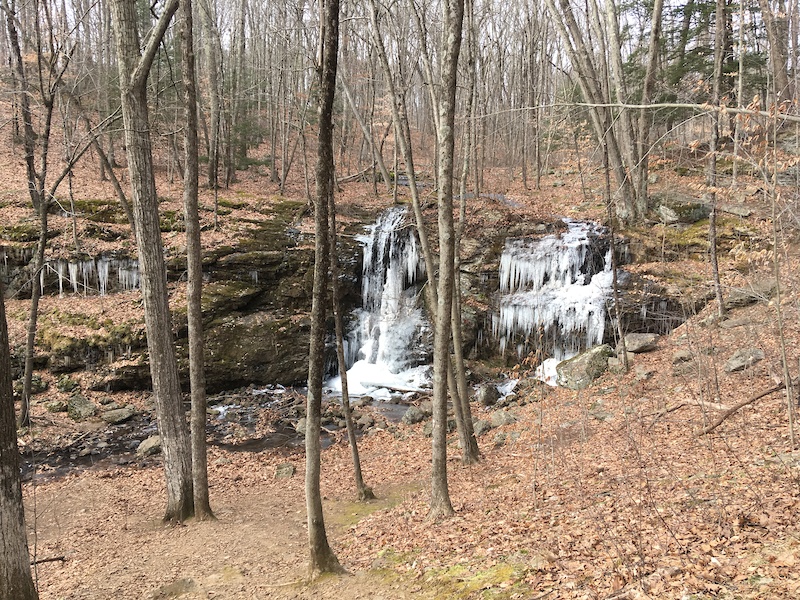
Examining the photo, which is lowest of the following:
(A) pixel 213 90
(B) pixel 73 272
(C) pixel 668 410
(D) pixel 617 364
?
(D) pixel 617 364

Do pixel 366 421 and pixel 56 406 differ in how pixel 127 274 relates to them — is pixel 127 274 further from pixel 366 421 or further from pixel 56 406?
pixel 366 421

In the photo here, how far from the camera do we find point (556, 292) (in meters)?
14.7

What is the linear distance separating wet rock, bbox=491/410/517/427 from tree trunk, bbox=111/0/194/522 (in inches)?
233

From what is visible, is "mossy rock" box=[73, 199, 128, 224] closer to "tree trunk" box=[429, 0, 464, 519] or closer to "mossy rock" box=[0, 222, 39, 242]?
"mossy rock" box=[0, 222, 39, 242]

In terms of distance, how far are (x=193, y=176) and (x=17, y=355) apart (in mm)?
9162

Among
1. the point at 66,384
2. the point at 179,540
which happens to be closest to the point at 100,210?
the point at 66,384

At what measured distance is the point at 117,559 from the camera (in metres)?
6.18

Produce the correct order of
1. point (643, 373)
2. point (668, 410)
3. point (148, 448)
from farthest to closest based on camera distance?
point (148, 448) < point (643, 373) < point (668, 410)

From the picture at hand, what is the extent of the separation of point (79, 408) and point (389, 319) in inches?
339

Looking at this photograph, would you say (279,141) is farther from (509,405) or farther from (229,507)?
(229,507)

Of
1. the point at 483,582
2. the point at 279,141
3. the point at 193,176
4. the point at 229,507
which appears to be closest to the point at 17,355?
the point at 229,507

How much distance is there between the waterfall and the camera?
15227mm

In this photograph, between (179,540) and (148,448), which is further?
(148,448)

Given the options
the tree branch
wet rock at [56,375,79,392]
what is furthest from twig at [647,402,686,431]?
wet rock at [56,375,79,392]
